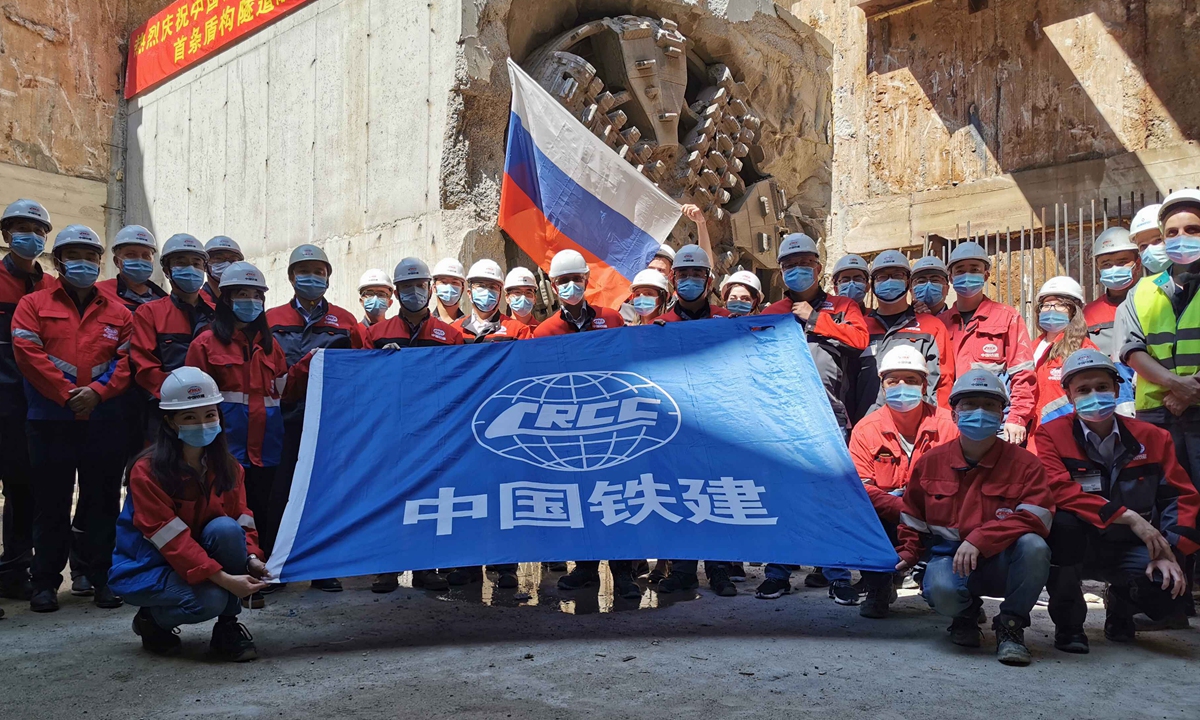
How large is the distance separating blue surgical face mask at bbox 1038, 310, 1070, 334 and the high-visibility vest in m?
0.64

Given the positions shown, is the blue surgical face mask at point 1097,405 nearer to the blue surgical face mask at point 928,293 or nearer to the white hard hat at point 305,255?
the blue surgical face mask at point 928,293

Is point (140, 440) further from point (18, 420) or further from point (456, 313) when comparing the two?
point (456, 313)

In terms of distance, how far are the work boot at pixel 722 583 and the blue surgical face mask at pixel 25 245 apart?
3.77 meters

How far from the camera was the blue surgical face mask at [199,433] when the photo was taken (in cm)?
377

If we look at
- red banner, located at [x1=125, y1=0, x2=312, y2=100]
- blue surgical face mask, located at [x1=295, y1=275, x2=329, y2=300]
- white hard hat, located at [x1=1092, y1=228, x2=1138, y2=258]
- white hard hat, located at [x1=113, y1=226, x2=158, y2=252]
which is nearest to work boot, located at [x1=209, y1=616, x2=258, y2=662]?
blue surgical face mask, located at [x1=295, y1=275, x2=329, y2=300]

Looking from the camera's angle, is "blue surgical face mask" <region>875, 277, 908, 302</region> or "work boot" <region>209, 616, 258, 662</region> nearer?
"work boot" <region>209, 616, 258, 662</region>

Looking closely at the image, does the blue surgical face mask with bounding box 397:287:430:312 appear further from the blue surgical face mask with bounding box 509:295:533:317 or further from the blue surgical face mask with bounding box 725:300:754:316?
the blue surgical face mask with bounding box 725:300:754:316

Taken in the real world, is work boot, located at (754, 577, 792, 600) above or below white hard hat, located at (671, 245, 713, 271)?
below

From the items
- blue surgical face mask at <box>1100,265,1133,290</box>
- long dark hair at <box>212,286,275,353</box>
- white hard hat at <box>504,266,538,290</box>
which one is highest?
white hard hat at <box>504,266,538,290</box>

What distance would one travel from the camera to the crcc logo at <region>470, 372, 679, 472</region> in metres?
4.39

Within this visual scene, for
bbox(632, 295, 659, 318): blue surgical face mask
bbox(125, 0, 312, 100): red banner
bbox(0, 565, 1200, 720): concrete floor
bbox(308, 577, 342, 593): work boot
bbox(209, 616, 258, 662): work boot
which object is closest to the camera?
bbox(0, 565, 1200, 720): concrete floor

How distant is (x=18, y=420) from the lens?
15.8ft

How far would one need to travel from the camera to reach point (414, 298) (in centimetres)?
555

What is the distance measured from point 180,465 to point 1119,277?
488cm
